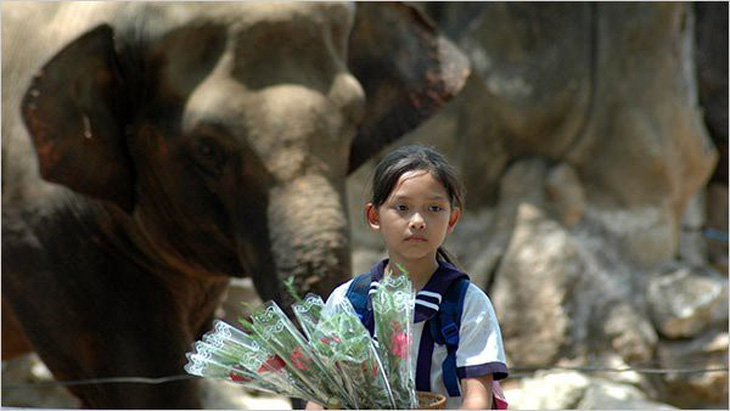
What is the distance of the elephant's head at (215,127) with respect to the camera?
13.8 feet

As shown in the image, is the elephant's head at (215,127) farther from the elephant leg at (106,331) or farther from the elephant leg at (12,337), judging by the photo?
the elephant leg at (12,337)

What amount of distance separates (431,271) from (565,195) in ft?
18.6

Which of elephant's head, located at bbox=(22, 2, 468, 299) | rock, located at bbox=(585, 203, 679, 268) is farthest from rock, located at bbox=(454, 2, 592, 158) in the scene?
elephant's head, located at bbox=(22, 2, 468, 299)

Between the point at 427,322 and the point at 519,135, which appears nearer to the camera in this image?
the point at 427,322

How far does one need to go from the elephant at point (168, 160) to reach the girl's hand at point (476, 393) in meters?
1.60

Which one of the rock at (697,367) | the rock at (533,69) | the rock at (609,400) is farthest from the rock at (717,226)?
the rock at (609,400)

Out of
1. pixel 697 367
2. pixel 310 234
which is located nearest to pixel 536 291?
pixel 697 367

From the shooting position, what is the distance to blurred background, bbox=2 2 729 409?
25.9 feet

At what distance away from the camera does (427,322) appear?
7.86 ft

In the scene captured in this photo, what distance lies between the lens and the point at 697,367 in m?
8.06

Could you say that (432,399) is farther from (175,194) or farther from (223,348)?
(175,194)

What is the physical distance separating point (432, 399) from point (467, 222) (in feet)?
19.4

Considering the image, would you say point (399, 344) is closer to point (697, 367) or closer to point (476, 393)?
point (476, 393)

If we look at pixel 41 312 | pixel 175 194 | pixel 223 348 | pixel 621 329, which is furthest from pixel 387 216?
pixel 621 329
